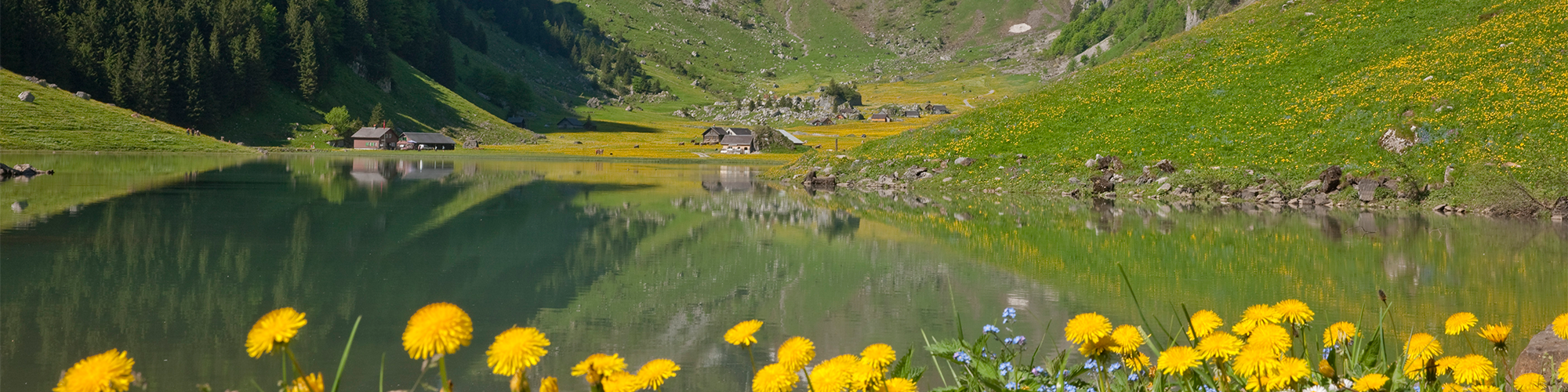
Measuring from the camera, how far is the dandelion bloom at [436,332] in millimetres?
2668

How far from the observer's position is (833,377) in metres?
3.40

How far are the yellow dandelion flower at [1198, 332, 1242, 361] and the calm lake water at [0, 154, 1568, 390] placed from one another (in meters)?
1.56

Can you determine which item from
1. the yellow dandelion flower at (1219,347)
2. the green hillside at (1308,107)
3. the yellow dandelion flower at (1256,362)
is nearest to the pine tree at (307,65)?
the green hillside at (1308,107)

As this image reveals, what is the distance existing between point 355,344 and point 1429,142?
114 ft

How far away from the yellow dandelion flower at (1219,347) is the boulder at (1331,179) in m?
32.6

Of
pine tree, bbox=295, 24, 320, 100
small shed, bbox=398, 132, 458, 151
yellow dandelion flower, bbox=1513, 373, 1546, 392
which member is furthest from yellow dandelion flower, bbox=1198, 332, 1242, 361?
pine tree, bbox=295, 24, 320, 100

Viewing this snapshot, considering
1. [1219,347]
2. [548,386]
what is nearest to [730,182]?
[1219,347]

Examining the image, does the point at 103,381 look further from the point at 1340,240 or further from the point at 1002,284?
the point at 1340,240

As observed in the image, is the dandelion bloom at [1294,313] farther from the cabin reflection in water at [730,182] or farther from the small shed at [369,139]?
the small shed at [369,139]

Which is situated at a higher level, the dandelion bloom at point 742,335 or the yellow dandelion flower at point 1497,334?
the dandelion bloom at point 742,335

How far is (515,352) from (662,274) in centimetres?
1266

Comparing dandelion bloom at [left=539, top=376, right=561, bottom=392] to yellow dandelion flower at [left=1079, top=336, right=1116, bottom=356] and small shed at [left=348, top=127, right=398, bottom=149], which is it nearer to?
yellow dandelion flower at [left=1079, top=336, right=1116, bottom=356]

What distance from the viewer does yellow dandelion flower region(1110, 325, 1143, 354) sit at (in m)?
3.94

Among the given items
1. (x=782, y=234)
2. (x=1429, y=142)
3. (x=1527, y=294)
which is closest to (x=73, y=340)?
(x=782, y=234)
